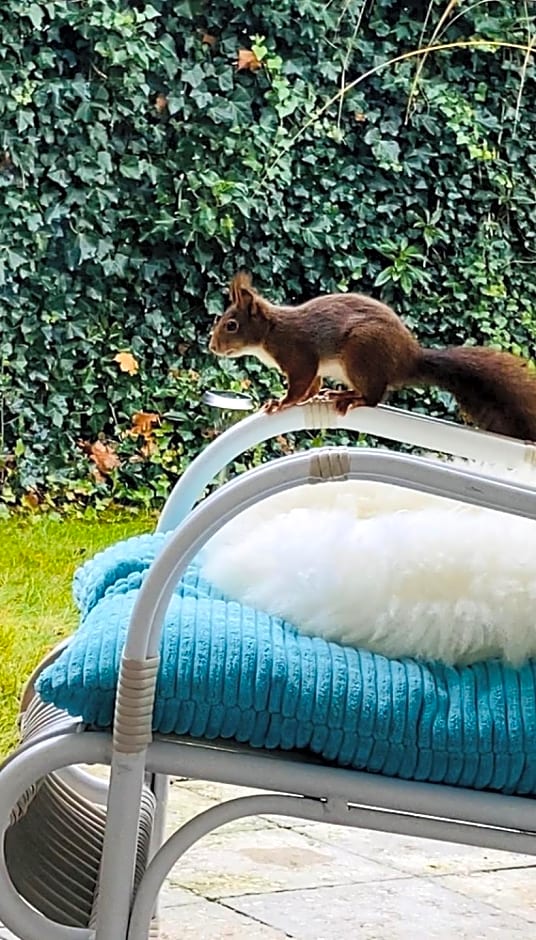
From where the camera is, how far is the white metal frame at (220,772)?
3.32 ft

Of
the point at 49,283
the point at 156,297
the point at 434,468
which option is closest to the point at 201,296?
the point at 156,297

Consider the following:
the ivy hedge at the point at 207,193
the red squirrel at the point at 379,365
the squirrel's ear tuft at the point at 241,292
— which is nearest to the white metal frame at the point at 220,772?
the red squirrel at the point at 379,365

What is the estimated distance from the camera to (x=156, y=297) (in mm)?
2961

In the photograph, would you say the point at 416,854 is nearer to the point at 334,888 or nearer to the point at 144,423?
the point at 334,888

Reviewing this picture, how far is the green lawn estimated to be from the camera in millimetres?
2426

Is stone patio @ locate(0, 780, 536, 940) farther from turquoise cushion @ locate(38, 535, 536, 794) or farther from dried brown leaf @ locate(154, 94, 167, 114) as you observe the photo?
dried brown leaf @ locate(154, 94, 167, 114)

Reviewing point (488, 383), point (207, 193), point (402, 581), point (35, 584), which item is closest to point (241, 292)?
point (488, 383)

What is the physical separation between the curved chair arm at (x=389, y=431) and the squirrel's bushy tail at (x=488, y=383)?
21mm

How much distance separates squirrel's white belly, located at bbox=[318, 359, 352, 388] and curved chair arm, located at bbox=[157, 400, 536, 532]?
35mm

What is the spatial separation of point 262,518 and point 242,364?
1.49 m

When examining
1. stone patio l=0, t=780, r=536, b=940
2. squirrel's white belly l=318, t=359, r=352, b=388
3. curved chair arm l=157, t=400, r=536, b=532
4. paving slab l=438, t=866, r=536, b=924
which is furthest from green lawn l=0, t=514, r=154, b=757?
squirrel's white belly l=318, t=359, r=352, b=388

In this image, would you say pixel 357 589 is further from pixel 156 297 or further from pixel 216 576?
pixel 156 297

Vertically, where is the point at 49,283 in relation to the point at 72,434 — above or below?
→ above

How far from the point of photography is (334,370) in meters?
1.55
